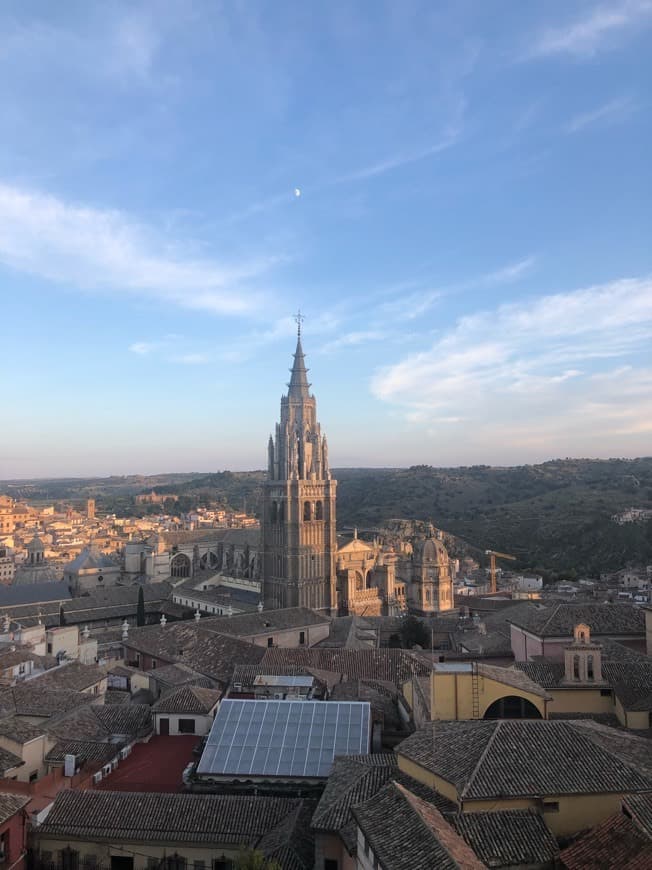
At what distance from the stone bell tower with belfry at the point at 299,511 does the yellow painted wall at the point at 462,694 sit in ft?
110

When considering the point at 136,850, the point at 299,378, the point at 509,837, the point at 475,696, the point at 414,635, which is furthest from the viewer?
the point at 299,378

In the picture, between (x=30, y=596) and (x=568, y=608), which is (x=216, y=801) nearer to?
(x=568, y=608)

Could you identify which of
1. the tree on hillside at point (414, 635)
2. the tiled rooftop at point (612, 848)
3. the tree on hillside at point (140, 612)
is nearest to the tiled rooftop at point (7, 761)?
the tiled rooftop at point (612, 848)

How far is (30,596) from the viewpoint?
1893 inches

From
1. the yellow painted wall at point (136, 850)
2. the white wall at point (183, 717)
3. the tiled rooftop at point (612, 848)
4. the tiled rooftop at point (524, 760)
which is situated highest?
the tiled rooftop at point (524, 760)

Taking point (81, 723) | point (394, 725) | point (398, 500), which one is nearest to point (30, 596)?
point (81, 723)

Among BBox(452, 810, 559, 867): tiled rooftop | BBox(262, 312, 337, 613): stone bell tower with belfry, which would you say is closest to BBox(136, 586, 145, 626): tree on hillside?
BBox(262, 312, 337, 613): stone bell tower with belfry

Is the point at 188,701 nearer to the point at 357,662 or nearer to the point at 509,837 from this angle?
the point at 357,662

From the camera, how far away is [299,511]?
50.2 meters

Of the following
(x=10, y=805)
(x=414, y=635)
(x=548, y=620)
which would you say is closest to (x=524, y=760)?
Answer: (x=10, y=805)

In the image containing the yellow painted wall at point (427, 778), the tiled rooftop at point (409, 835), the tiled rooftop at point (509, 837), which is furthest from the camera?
the yellow painted wall at point (427, 778)

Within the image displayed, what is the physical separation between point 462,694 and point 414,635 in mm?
20512

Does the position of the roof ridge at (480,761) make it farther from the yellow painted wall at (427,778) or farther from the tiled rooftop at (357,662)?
the tiled rooftop at (357,662)

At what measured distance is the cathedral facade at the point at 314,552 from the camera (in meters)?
49.5
